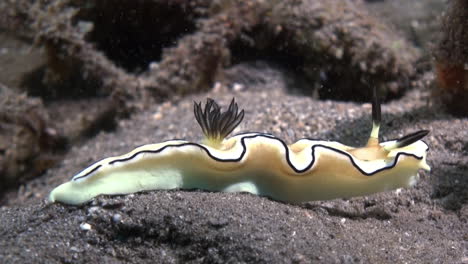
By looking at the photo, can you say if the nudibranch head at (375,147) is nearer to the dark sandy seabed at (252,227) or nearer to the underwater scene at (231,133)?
the underwater scene at (231,133)

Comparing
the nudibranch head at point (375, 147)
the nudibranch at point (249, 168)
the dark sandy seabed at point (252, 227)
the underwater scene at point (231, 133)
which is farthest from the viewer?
the nudibranch head at point (375, 147)

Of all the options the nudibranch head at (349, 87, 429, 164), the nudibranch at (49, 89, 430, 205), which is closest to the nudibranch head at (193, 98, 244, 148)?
the nudibranch at (49, 89, 430, 205)

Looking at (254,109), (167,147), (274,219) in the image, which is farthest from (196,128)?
(274,219)

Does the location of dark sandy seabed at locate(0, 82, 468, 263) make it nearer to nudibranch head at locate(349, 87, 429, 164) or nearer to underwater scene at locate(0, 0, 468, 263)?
underwater scene at locate(0, 0, 468, 263)

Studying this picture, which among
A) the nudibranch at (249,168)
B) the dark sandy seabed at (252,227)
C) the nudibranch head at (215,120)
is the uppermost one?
the nudibranch head at (215,120)

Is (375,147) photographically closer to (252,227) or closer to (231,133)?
(252,227)

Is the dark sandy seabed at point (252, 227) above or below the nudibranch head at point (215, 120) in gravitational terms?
below

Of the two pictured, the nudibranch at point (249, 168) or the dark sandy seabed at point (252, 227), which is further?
the nudibranch at point (249, 168)

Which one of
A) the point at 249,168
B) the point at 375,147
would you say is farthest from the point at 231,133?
the point at 375,147

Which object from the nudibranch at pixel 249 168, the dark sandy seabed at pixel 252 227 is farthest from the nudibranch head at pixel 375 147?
the dark sandy seabed at pixel 252 227
